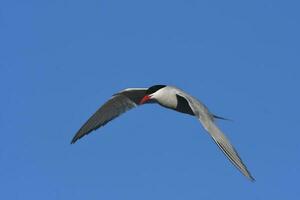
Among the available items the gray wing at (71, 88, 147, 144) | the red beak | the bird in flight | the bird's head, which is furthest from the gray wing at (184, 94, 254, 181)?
the gray wing at (71, 88, 147, 144)

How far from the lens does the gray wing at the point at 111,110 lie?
62.5 ft

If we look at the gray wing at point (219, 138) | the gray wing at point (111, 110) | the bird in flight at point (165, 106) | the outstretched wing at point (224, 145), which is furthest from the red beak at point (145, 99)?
the outstretched wing at point (224, 145)

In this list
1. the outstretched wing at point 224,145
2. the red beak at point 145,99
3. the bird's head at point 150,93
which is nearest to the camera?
the outstretched wing at point 224,145

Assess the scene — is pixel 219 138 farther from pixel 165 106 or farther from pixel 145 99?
pixel 145 99

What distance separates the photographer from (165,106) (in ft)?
55.8

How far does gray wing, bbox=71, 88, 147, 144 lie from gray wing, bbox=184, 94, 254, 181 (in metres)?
4.51

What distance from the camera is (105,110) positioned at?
755 inches

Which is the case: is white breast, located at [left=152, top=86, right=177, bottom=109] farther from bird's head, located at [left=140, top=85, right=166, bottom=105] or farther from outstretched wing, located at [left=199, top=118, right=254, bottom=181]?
outstretched wing, located at [left=199, top=118, right=254, bottom=181]

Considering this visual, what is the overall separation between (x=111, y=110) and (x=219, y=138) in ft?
22.0

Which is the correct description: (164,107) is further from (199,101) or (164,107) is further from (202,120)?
(202,120)

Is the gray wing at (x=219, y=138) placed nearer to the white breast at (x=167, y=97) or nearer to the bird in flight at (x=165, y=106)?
the bird in flight at (x=165, y=106)

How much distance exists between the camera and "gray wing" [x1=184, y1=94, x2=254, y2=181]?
12.3 m

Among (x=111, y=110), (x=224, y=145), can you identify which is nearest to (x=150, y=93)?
(x=111, y=110)

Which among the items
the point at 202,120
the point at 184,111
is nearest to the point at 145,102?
the point at 184,111
